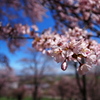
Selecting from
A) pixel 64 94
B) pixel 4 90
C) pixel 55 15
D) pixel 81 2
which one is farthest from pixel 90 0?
pixel 4 90

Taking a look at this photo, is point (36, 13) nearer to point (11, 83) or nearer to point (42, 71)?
point (42, 71)

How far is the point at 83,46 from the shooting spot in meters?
1.13

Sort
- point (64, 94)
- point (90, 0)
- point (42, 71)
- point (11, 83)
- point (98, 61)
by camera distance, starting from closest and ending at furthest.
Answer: point (98, 61), point (90, 0), point (64, 94), point (42, 71), point (11, 83)

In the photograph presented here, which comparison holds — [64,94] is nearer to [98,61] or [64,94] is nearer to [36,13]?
[36,13]

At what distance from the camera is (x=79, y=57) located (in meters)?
1.13

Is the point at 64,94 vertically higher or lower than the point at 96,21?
lower

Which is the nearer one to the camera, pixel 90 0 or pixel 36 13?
pixel 90 0

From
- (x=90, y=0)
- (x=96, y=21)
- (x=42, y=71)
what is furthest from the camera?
(x=42, y=71)

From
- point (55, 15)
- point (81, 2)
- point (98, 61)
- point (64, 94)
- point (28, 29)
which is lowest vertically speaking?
point (64, 94)

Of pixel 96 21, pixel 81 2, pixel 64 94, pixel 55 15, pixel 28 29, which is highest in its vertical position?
pixel 55 15

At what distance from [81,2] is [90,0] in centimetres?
36

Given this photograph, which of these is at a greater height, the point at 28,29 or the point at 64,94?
the point at 28,29

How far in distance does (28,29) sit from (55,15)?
1825 millimetres

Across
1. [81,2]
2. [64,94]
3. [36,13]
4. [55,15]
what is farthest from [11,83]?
[81,2]
